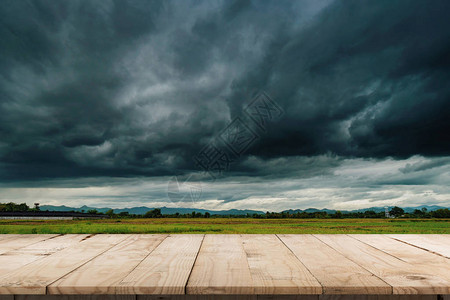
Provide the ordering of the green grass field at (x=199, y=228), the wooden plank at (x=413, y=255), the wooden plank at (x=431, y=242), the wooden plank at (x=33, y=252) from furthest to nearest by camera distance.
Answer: the green grass field at (x=199, y=228)
the wooden plank at (x=431, y=242)
the wooden plank at (x=33, y=252)
the wooden plank at (x=413, y=255)

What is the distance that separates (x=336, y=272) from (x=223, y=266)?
719 millimetres

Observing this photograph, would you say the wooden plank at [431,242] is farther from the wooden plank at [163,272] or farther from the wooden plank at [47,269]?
the wooden plank at [47,269]

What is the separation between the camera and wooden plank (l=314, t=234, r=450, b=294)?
5.82 ft

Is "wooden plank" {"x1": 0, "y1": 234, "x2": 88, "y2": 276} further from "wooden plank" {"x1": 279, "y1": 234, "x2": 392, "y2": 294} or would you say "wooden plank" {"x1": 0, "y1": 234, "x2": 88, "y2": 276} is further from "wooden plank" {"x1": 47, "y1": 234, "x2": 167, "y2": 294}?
"wooden plank" {"x1": 279, "y1": 234, "x2": 392, "y2": 294}

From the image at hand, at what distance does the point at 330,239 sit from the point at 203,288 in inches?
82.8

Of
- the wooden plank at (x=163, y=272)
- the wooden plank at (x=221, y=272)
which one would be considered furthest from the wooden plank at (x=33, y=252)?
the wooden plank at (x=221, y=272)

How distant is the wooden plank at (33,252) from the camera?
2.29 meters

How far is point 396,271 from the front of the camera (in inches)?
82.0

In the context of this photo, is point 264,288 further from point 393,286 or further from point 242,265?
point 393,286

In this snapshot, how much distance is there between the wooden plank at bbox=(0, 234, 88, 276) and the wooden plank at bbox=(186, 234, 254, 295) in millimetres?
1240

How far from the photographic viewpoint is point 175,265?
219cm
